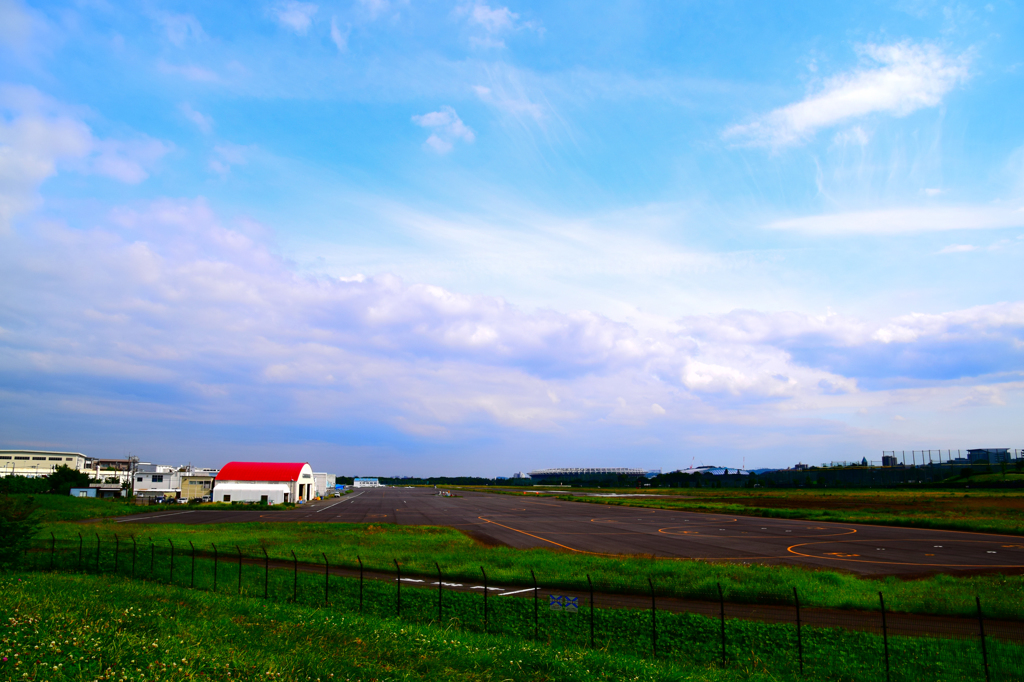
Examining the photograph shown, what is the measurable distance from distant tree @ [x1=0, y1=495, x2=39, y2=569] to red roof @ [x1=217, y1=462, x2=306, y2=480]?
102m

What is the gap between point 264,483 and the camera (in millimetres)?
123500

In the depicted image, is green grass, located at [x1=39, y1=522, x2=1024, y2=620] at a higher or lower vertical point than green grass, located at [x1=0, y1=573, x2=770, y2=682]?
lower

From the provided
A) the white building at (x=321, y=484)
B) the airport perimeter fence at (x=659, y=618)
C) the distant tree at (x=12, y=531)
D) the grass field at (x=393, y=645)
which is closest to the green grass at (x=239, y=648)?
the grass field at (x=393, y=645)

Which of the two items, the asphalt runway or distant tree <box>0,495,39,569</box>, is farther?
the asphalt runway

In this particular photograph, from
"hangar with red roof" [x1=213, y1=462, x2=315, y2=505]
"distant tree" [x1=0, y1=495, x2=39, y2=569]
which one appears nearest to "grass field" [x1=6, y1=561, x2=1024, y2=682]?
"distant tree" [x1=0, y1=495, x2=39, y2=569]

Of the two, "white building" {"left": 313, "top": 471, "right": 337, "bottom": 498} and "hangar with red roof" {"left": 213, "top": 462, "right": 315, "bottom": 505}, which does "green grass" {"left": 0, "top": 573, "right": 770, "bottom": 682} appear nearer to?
"hangar with red roof" {"left": 213, "top": 462, "right": 315, "bottom": 505}

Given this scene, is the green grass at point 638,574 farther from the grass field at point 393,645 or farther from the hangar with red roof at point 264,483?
the hangar with red roof at point 264,483

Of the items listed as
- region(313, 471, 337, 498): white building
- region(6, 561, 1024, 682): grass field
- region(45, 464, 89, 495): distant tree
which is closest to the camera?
region(6, 561, 1024, 682): grass field

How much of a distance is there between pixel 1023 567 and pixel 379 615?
44.1 meters

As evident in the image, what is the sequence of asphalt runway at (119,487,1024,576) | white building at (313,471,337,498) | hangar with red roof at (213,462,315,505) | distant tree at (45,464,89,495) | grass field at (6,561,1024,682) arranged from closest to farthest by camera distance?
grass field at (6,561,1024,682)
asphalt runway at (119,487,1024,576)
hangar with red roof at (213,462,315,505)
distant tree at (45,464,89,495)
white building at (313,471,337,498)

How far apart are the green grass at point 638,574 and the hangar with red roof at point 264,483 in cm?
6214

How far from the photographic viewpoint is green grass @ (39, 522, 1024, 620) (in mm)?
29375

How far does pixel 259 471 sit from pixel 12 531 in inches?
4254

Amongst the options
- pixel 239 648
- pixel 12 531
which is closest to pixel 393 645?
pixel 239 648
